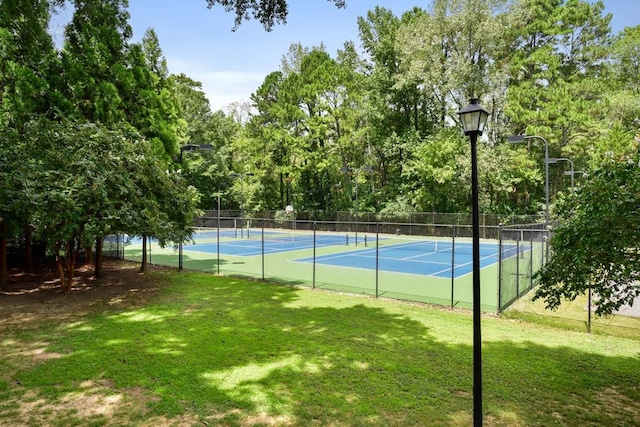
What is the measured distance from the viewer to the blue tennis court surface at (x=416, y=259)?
1793 cm

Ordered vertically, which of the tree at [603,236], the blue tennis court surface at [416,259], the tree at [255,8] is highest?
the tree at [255,8]

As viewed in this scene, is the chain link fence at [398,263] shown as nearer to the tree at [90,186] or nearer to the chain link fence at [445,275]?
the chain link fence at [445,275]

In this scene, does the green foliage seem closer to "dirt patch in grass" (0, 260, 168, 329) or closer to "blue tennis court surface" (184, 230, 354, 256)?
"dirt patch in grass" (0, 260, 168, 329)

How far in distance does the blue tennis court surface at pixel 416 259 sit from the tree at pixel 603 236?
10.5m

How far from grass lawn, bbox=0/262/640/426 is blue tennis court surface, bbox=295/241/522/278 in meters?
7.80

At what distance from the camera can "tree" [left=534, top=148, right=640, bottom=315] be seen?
15.3 ft

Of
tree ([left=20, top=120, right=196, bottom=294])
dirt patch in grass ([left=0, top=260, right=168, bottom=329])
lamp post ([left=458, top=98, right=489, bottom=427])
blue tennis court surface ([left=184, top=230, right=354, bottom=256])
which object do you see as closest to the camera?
lamp post ([left=458, top=98, right=489, bottom=427])

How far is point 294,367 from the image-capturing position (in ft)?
20.8

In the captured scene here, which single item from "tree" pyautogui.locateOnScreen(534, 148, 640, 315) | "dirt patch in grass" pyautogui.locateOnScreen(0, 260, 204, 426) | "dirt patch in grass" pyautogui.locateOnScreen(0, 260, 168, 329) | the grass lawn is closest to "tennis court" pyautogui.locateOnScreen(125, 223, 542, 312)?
"dirt patch in grass" pyautogui.locateOnScreen(0, 260, 168, 329)

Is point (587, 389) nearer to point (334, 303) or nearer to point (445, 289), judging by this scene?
point (334, 303)

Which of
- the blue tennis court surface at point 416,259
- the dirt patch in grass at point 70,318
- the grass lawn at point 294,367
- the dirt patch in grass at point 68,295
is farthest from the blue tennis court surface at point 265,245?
the grass lawn at point 294,367

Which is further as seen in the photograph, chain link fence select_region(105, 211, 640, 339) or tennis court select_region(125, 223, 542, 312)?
tennis court select_region(125, 223, 542, 312)

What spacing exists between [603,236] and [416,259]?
17148 millimetres

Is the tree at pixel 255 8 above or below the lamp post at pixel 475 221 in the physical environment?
above
